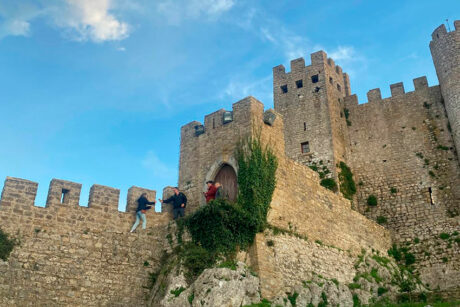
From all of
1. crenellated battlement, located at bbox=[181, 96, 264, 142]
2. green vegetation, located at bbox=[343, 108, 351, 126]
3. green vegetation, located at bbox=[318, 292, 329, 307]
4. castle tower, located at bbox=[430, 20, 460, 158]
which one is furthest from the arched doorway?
castle tower, located at bbox=[430, 20, 460, 158]

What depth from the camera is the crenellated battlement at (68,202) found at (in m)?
15.4

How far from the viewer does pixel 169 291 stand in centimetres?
1445

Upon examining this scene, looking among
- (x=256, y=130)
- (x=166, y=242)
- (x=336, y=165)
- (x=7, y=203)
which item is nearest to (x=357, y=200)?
(x=336, y=165)

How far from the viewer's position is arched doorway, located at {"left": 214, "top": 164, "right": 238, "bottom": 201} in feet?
56.4

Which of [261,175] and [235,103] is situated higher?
[235,103]

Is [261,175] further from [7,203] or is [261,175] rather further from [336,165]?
[336,165]

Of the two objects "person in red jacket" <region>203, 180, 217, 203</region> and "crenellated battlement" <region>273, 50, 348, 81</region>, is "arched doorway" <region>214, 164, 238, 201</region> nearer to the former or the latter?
"person in red jacket" <region>203, 180, 217, 203</region>

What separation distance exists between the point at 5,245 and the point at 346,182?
16.6 meters

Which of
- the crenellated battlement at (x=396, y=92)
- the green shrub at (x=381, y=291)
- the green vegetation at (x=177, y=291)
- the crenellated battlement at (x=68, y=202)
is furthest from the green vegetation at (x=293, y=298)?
the crenellated battlement at (x=396, y=92)

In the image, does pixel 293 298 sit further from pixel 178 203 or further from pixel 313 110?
pixel 313 110

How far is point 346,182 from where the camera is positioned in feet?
85.1

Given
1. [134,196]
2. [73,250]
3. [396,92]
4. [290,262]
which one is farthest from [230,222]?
[396,92]

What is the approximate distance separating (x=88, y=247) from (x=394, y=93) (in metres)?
18.3

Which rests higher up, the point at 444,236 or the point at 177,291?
the point at 444,236
